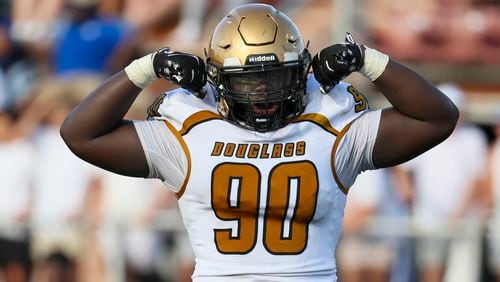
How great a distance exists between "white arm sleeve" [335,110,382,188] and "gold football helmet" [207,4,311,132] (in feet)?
0.62

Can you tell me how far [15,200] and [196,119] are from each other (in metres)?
3.88

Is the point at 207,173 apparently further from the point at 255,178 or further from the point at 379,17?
the point at 379,17

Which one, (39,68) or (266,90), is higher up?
(266,90)

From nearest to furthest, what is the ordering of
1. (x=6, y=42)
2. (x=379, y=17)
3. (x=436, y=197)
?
(x=436, y=197)
(x=379, y=17)
(x=6, y=42)

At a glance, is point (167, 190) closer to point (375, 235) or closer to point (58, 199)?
point (58, 199)

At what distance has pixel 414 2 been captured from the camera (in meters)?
7.82

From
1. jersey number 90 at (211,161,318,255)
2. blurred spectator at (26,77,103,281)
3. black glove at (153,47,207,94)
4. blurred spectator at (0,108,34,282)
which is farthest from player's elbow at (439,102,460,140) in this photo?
blurred spectator at (0,108,34,282)

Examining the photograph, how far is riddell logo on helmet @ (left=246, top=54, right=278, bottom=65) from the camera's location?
396cm

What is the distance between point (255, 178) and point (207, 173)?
0.52ft

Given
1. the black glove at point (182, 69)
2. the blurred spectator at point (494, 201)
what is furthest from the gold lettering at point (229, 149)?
the blurred spectator at point (494, 201)

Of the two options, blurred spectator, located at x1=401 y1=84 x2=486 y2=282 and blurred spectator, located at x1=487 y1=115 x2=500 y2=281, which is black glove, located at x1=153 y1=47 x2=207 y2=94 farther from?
blurred spectator, located at x1=487 y1=115 x2=500 y2=281

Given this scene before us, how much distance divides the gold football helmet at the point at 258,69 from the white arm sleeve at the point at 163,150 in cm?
20

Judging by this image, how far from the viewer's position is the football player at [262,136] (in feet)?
13.1

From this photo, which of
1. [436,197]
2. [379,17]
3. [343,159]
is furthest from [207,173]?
[379,17]
